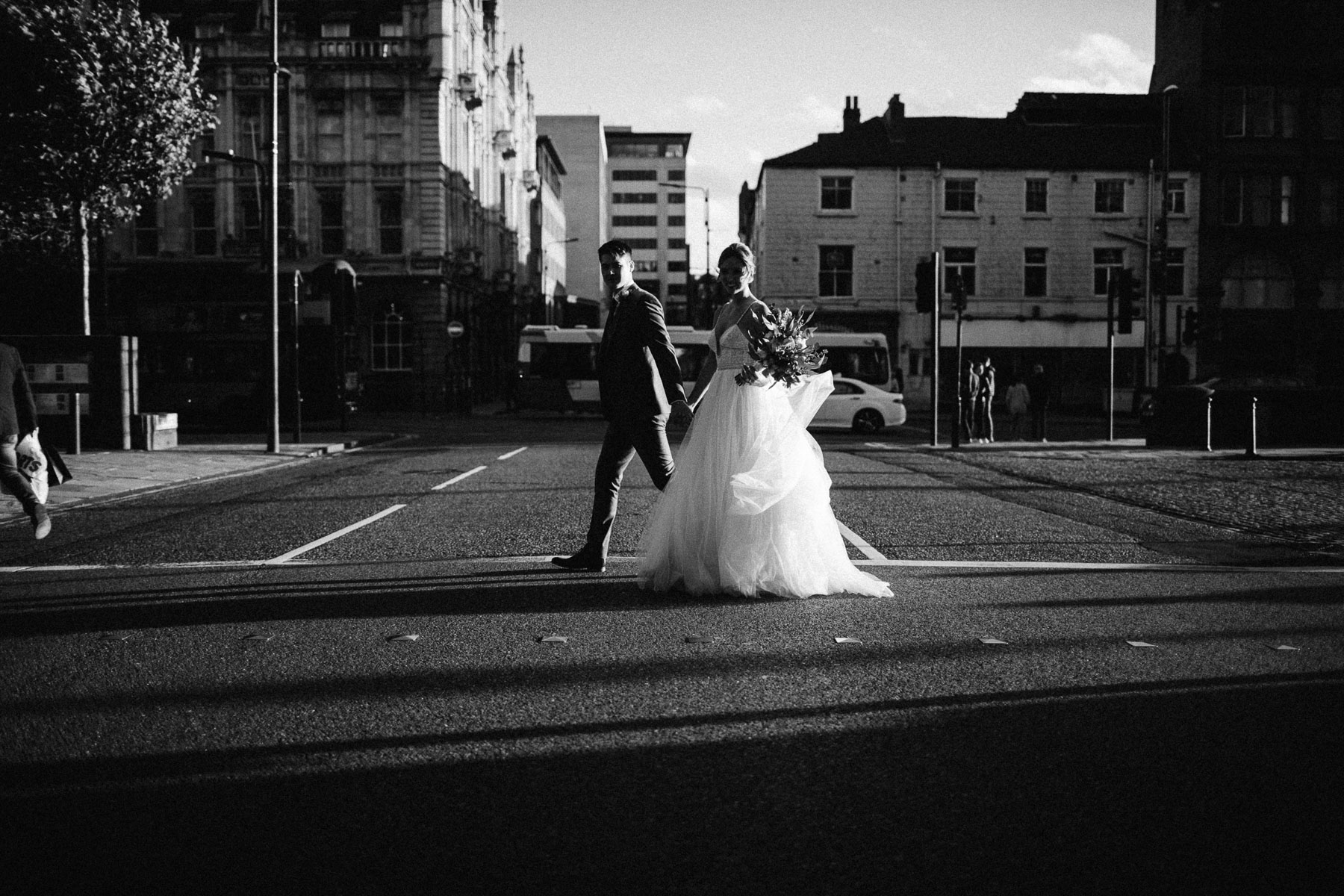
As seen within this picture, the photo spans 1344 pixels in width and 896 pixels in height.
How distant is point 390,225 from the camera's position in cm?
4747

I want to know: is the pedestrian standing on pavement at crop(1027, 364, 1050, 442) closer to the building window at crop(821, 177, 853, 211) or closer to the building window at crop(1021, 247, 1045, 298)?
the building window at crop(821, 177, 853, 211)

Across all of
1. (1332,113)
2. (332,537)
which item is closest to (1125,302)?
(332,537)

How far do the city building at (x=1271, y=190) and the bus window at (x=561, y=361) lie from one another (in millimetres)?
26351

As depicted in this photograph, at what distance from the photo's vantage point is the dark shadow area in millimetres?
3018

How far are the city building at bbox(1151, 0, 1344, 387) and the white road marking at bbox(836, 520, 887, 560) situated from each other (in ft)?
150

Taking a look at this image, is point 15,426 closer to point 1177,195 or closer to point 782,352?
point 782,352

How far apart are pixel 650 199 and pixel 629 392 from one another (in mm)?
138789

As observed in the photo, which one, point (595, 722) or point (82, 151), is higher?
point (82, 151)

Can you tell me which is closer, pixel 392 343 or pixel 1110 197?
pixel 392 343

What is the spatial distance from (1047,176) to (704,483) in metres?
48.7

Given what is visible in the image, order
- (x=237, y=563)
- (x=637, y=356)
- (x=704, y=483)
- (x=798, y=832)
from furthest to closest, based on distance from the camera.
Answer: (x=237, y=563)
(x=637, y=356)
(x=704, y=483)
(x=798, y=832)

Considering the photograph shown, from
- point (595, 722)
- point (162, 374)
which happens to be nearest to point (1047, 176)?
point (162, 374)

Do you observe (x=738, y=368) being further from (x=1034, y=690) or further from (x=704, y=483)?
(x=1034, y=690)

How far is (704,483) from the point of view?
707 cm
